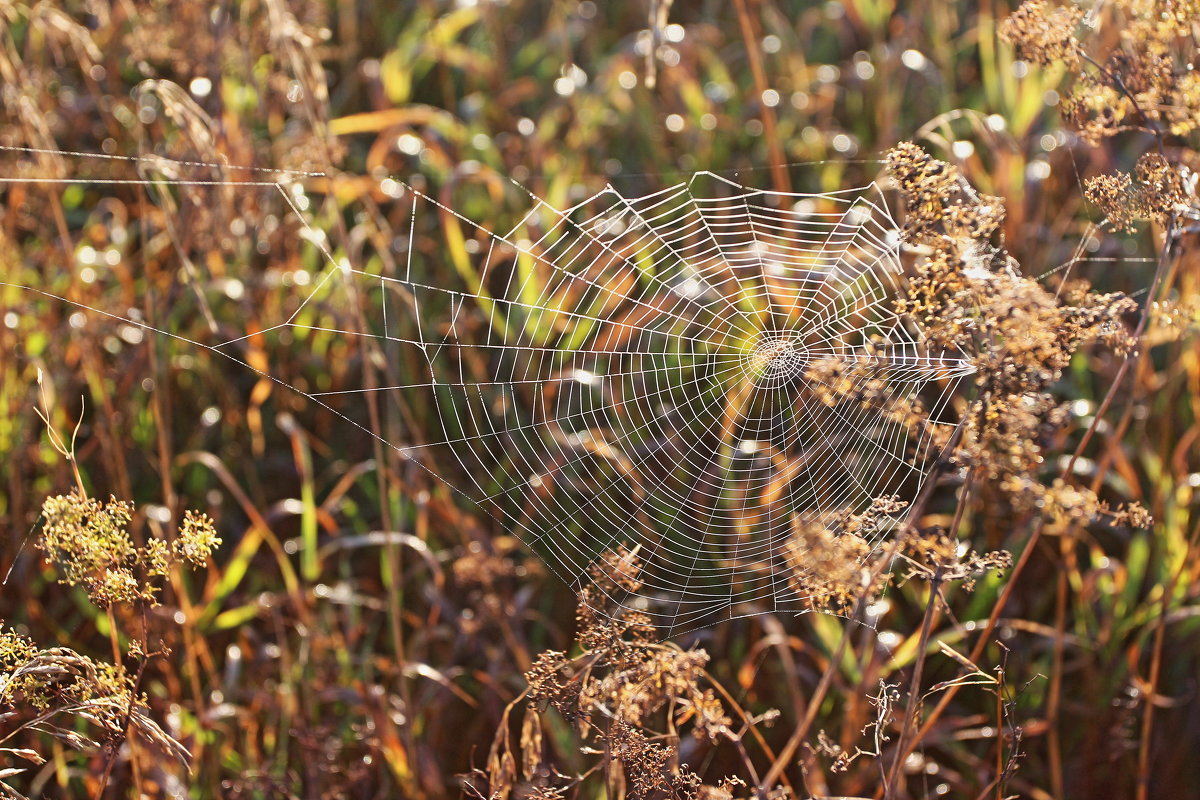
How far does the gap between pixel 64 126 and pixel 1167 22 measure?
2.80 m

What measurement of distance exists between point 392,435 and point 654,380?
26.5 inches

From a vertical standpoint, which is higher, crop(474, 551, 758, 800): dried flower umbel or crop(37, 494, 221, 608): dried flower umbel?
crop(37, 494, 221, 608): dried flower umbel

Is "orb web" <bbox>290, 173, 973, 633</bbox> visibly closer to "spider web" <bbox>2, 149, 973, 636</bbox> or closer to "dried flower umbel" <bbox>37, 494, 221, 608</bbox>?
"spider web" <bbox>2, 149, 973, 636</bbox>

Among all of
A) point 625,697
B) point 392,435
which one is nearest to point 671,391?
point 392,435

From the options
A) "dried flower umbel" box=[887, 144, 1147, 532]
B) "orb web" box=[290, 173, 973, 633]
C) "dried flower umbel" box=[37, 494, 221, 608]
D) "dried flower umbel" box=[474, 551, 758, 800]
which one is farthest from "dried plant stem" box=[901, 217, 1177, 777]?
"dried flower umbel" box=[37, 494, 221, 608]

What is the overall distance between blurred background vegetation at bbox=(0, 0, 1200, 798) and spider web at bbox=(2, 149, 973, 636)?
117 millimetres

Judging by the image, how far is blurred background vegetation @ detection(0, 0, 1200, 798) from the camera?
6.01 feet

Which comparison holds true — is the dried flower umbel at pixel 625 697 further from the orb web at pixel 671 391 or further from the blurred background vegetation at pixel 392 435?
the orb web at pixel 671 391

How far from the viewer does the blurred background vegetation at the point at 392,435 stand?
1.83 metres

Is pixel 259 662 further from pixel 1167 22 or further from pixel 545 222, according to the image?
pixel 1167 22

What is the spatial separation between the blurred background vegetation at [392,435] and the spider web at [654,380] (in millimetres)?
117

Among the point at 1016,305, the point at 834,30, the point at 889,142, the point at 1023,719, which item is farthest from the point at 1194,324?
the point at 834,30

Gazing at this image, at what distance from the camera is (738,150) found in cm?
319

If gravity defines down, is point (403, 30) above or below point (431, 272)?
above
